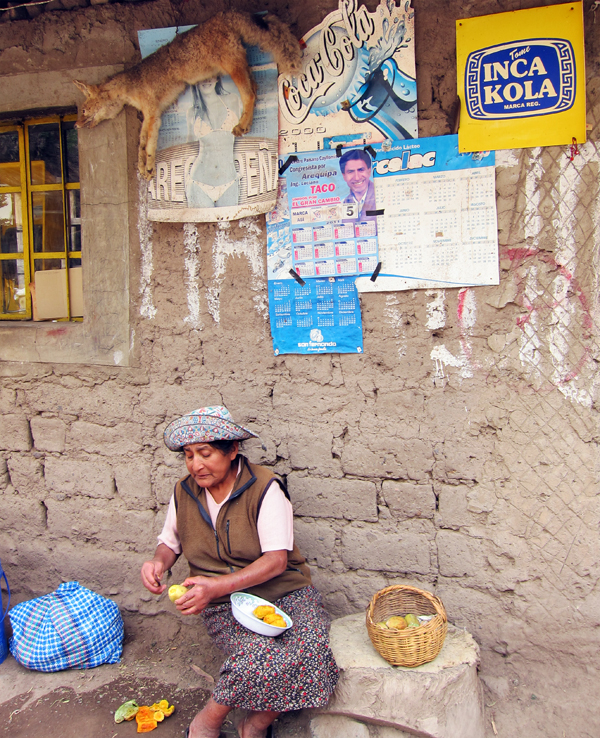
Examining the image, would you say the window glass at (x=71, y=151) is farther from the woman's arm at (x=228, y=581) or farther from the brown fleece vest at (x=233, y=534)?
the woman's arm at (x=228, y=581)

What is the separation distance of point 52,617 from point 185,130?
263cm

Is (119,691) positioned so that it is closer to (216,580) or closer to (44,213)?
(216,580)

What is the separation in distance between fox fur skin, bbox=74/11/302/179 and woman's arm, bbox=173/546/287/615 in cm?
204

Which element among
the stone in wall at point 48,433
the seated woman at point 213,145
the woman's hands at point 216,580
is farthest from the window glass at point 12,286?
the woman's hands at point 216,580

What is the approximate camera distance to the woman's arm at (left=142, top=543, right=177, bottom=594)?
2371 millimetres

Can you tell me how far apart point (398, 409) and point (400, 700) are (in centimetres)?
125

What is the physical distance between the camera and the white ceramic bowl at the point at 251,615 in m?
2.21

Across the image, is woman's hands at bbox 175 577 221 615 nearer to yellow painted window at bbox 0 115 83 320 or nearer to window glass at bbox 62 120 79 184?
yellow painted window at bbox 0 115 83 320

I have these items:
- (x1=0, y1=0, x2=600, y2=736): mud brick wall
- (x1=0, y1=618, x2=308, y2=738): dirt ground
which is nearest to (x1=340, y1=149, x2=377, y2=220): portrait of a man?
(x1=0, y1=0, x2=600, y2=736): mud brick wall

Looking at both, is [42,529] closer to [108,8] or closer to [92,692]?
[92,692]

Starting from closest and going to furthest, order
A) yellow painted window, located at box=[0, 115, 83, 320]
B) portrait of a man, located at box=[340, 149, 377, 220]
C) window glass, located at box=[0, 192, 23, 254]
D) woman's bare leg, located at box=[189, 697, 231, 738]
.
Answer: woman's bare leg, located at box=[189, 697, 231, 738]
portrait of a man, located at box=[340, 149, 377, 220]
yellow painted window, located at box=[0, 115, 83, 320]
window glass, located at box=[0, 192, 23, 254]

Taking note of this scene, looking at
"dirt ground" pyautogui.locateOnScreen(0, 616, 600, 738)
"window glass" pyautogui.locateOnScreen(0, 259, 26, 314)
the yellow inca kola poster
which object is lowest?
"dirt ground" pyautogui.locateOnScreen(0, 616, 600, 738)

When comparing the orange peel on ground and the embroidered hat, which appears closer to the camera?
the embroidered hat

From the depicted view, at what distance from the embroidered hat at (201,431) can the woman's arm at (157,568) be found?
0.51 metres
